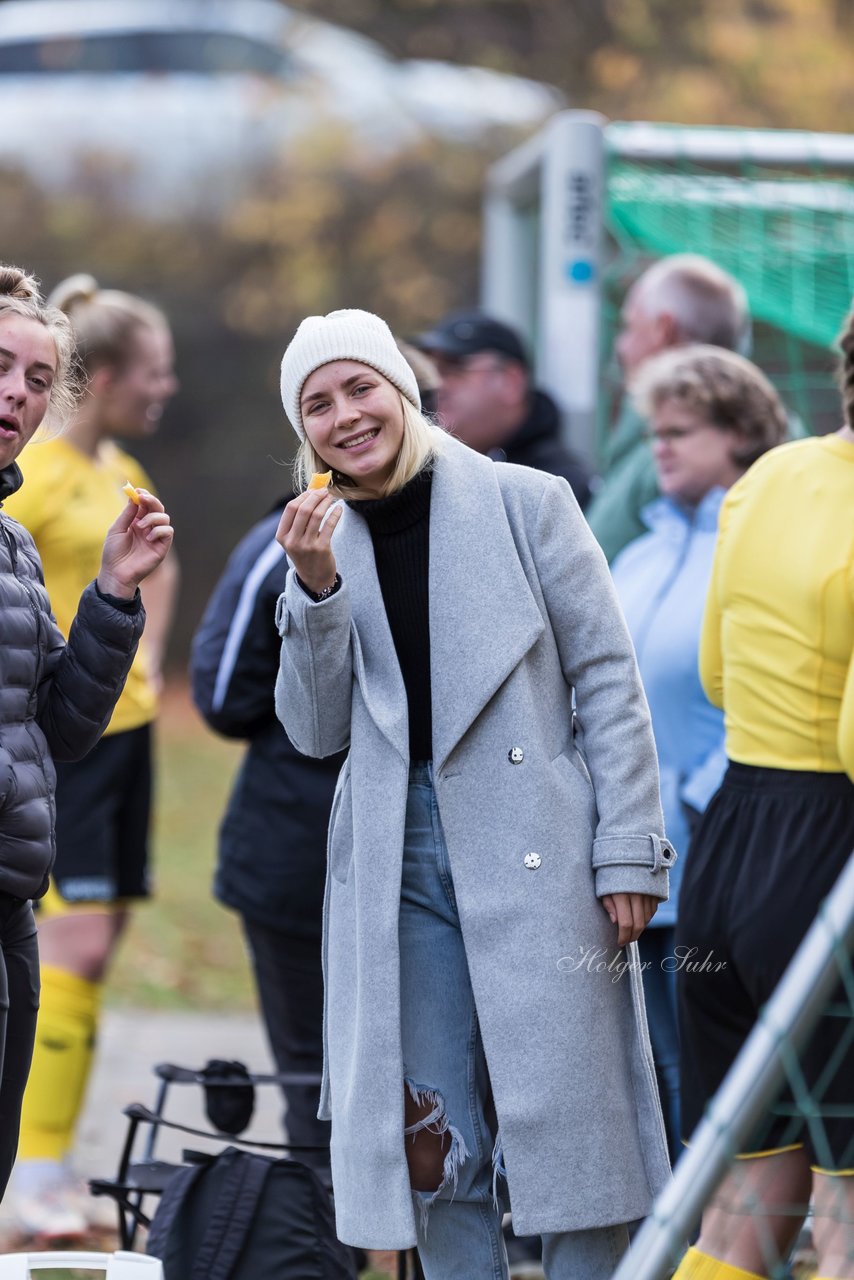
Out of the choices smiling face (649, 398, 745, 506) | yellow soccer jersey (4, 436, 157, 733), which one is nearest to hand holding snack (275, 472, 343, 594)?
smiling face (649, 398, 745, 506)

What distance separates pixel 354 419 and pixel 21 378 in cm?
56

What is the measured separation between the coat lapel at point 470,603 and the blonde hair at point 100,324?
2060 millimetres

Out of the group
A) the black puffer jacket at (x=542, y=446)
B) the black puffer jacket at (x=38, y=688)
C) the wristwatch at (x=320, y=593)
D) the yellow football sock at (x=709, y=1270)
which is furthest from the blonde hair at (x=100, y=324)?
the yellow football sock at (x=709, y=1270)

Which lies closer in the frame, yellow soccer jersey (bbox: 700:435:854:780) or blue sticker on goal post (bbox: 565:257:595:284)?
yellow soccer jersey (bbox: 700:435:854:780)

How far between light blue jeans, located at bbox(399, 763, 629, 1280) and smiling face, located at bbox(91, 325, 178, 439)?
7.47 feet

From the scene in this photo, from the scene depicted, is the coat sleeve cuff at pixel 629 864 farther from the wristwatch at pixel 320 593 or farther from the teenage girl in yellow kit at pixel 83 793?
the teenage girl in yellow kit at pixel 83 793

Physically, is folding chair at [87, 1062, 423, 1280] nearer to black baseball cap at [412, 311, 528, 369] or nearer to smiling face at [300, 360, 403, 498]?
smiling face at [300, 360, 403, 498]

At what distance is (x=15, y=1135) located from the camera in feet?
9.57

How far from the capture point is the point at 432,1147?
2.97 meters

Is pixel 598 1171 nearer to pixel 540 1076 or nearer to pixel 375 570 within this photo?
pixel 540 1076

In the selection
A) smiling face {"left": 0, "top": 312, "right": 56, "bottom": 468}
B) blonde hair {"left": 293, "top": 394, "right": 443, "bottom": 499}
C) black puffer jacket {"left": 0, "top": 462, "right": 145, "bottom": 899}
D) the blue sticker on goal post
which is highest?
the blue sticker on goal post

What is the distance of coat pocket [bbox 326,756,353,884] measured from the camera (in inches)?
122

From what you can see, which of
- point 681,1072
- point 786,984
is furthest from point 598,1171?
point 786,984

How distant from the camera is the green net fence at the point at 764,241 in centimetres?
623
